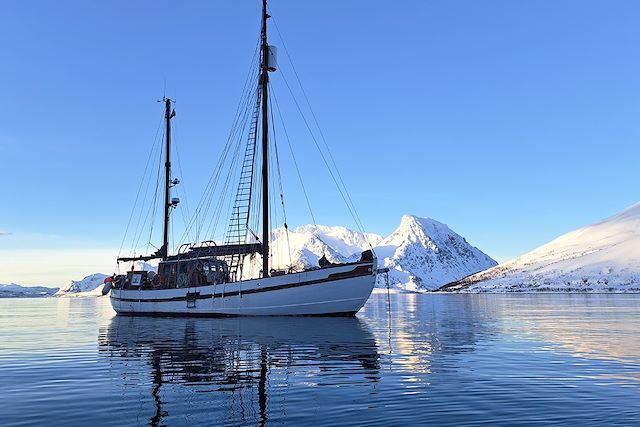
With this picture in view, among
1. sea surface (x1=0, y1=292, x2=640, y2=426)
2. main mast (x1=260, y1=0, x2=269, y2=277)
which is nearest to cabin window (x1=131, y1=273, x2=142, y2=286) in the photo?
main mast (x1=260, y1=0, x2=269, y2=277)

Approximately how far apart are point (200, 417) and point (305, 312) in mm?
31922

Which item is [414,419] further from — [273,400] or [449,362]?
[449,362]

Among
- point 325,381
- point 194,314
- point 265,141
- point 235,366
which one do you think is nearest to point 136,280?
point 194,314

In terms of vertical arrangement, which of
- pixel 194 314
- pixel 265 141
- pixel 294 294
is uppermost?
pixel 265 141

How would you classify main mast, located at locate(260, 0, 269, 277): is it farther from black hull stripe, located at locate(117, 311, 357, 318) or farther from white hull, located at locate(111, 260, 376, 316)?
black hull stripe, located at locate(117, 311, 357, 318)

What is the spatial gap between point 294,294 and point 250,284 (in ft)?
13.2

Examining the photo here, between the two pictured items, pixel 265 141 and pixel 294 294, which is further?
pixel 265 141

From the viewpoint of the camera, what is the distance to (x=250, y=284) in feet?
141

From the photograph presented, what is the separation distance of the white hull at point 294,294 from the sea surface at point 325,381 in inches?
539

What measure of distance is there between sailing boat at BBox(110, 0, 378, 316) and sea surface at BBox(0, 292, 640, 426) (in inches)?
550

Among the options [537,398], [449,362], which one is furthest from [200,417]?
[449,362]

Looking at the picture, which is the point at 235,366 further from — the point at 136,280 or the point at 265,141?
the point at 136,280

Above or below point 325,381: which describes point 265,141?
above

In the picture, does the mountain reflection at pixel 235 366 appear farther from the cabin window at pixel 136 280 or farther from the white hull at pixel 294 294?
the cabin window at pixel 136 280
